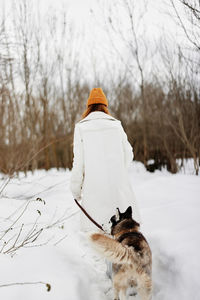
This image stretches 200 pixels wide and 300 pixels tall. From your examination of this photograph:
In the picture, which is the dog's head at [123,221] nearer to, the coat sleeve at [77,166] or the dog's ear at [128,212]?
the dog's ear at [128,212]

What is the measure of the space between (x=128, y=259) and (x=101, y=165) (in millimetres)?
917

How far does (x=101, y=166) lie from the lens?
2107 mm

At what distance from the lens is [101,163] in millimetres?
2105

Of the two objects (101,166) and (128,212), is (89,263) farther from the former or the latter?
(101,166)

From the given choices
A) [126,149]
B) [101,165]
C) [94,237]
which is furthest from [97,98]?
[94,237]

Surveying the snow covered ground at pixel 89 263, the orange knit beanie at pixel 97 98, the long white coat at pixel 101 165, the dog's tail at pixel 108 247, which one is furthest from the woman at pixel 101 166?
the dog's tail at pixel 108 247

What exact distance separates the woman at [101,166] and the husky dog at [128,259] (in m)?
0.39

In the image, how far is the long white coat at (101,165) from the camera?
209 cm

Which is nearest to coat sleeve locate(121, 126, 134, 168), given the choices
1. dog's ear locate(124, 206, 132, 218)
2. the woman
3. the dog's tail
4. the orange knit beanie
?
the woman

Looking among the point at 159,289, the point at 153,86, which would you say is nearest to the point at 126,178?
the point at 159,289

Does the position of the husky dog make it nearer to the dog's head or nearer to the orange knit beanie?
the dog's head

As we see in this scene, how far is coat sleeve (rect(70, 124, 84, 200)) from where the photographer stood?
214 cm

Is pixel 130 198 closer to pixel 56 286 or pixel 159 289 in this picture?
pixel 159 289

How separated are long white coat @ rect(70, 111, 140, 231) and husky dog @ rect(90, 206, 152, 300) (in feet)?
1.27
